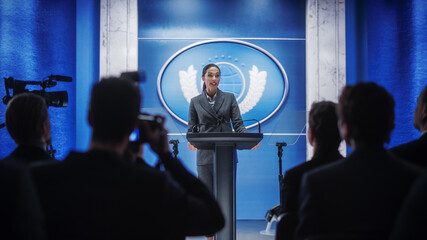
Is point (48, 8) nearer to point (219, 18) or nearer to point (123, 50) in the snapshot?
point (123, 50)

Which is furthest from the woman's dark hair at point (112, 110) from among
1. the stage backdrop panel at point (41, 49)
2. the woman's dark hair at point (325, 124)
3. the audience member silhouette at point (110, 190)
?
the stage backdrop panel at point (41, 49)

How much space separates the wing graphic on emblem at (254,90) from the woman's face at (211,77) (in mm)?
1414

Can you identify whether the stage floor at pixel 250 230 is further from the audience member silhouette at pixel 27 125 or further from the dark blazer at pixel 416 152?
the audience member silhouette at pixel 27 125

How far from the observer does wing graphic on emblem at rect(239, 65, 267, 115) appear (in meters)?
4.92

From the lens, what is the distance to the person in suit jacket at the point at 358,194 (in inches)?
39.8

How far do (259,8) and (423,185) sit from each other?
178 inches

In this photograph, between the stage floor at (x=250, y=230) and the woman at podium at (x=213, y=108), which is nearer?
the woman at podium at (x=213, y=108)

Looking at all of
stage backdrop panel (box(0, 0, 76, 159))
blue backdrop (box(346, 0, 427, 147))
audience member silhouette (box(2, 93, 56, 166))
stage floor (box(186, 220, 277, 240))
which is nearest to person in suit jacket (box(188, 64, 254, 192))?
stage floor (box(186, 220, 277, 240))

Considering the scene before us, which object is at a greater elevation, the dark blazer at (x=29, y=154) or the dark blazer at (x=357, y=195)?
the dark blazer at (x=29, y=154)

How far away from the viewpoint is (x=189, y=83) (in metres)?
4.93

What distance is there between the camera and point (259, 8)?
505 centimetres

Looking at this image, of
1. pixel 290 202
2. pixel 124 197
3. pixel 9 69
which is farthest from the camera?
pixel 9 69

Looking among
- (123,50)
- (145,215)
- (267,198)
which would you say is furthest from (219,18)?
(145,215)

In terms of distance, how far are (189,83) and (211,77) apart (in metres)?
1.45
